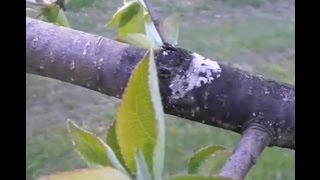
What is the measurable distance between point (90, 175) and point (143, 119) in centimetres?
3

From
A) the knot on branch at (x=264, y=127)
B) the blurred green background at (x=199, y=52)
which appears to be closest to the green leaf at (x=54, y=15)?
the knot on branch at (x=264, y=127)

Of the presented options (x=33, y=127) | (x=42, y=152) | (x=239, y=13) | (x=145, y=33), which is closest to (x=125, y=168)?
(x=145, y=33)

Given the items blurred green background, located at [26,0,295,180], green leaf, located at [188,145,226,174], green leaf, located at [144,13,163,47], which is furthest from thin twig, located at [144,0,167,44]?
blurred green background, located at [26,0,295,180]

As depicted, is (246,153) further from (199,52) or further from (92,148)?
(199,52)

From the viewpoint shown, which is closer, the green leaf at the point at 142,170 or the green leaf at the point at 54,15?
the green leaf at the point at 142,170

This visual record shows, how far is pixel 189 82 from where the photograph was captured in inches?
13.0

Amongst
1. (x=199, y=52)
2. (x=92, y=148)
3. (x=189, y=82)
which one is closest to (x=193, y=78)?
(x=189, y=82)

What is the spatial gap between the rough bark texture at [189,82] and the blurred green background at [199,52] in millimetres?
1882

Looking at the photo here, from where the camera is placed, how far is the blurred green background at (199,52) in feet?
8.71

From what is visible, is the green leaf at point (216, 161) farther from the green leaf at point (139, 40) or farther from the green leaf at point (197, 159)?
the green leaf at point (139, 40)

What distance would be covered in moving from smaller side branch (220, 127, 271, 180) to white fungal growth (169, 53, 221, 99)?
0.04 m

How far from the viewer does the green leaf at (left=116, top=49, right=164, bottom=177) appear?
0.68ft

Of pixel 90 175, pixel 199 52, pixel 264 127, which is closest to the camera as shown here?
pixel 90 175
